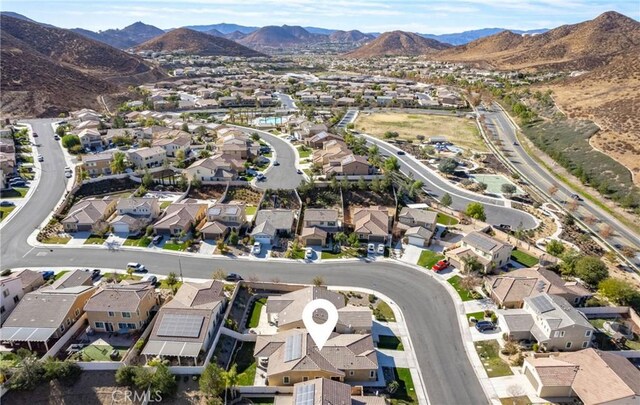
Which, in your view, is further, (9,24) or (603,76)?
(9,24)

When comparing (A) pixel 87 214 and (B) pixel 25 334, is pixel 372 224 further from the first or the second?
(B) pixel 25 334

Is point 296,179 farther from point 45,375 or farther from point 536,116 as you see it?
point 536,116

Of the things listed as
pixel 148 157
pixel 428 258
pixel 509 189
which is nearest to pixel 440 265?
pixel 428 258

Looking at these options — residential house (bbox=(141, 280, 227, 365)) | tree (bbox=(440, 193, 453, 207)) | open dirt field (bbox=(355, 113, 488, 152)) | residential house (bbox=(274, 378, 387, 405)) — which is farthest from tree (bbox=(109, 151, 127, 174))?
open dirt field (bbox=(355, 113, 488, 152))

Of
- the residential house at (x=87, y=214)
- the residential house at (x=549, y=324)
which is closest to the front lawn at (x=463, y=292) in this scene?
the residential house at (x=549, y=324)

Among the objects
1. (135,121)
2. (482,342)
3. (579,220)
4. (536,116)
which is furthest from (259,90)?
(482,342)

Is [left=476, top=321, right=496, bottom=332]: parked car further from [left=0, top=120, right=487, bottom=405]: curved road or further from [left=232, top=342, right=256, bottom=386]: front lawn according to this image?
[left=232, top=342, right=256, bottom=386]: front lawn

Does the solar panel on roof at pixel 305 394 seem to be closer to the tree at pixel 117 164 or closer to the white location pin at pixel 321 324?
the white location pin at pixel 321 324
